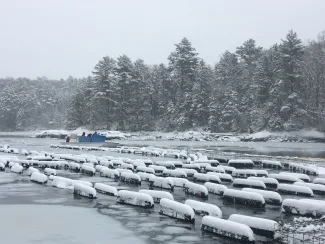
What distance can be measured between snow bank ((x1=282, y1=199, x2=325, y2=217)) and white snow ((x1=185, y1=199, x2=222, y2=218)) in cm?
277

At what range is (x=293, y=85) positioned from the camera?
5625 cm

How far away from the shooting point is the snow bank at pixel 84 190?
50.0 feet

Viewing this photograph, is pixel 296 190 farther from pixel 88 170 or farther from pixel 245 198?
pixel 88 170

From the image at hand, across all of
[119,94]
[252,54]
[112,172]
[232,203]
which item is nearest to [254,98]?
[252,54]

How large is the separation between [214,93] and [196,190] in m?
52.6

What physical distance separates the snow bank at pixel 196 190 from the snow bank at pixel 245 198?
0.86 m

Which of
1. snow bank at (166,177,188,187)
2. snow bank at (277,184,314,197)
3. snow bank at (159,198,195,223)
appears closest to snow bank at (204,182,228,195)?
snow bank at (166,177,188,187)

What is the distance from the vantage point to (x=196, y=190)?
51.4ft

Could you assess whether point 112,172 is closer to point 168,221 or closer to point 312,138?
point 168,221

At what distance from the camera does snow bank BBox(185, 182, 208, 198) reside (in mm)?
15328

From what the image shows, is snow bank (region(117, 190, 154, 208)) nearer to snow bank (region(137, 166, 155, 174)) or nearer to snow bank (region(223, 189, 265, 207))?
snow bank (region(223, 189, 265, 207))

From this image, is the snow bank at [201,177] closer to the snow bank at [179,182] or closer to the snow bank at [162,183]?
the snow bank at [179,182]

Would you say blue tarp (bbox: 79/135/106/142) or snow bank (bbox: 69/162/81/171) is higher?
blue tarp (bbox: 79/135/106/142)

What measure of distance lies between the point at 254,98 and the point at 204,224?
5612 cm
